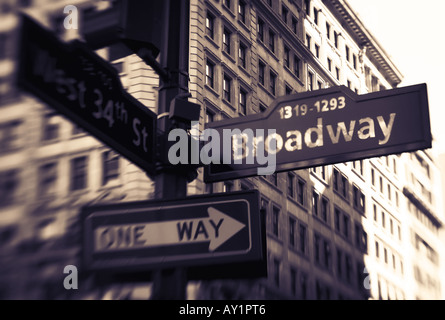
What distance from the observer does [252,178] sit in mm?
47375

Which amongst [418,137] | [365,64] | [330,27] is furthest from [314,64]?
[418,137]

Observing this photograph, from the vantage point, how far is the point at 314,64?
199ft

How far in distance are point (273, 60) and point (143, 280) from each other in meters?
49.9

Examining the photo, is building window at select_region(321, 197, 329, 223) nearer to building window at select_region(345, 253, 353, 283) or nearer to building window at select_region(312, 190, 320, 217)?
building window at select_region(312, 190, 320, 217)

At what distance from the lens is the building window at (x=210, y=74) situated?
45294 mm

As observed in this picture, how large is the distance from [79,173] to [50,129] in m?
7.18

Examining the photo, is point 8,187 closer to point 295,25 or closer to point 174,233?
point 295,25

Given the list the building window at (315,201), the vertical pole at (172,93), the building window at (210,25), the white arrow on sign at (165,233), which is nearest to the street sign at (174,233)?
the white arrow on sign at (165,233)

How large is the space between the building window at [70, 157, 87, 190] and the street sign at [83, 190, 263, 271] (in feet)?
133

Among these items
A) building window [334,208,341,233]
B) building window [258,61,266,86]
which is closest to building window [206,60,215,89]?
building window [258,61,266,86]

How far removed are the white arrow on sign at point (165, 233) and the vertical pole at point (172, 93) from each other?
0.64ft
